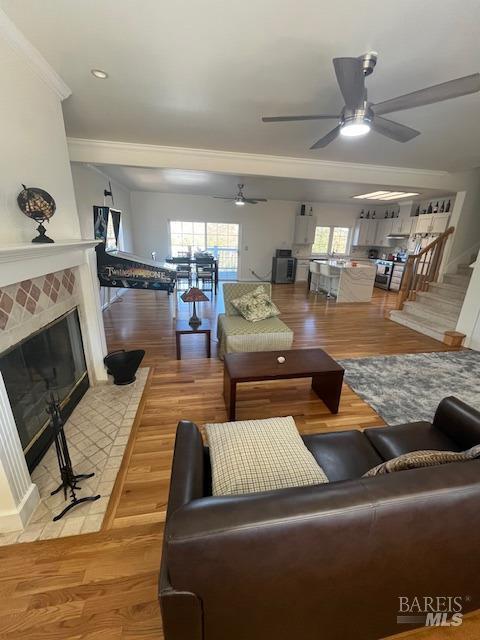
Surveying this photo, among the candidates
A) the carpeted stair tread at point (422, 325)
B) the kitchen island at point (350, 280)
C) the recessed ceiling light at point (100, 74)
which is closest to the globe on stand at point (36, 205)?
the recessed ceiling light at point (100, 74)

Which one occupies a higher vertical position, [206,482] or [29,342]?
[29,342]

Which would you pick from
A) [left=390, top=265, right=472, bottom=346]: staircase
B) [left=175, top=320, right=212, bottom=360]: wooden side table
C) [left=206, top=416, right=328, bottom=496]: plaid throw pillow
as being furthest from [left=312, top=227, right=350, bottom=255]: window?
[left=206, top=416, right=328, bottom=496]: plaid throw pillow

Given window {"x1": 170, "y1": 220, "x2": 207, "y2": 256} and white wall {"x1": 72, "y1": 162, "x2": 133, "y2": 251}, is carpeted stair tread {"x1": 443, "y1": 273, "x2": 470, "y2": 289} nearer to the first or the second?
window {"x1": 170, "y1": 220, "x2": 207, "y2": 256}

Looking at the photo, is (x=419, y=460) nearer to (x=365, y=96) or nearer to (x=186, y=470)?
(x=186, y=470)

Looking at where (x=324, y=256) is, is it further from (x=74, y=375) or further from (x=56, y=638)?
(x=56, y=638)

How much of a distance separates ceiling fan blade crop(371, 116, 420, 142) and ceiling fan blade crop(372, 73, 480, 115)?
185 millimetres

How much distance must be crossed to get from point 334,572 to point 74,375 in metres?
2.49

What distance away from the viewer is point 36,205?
1.64m

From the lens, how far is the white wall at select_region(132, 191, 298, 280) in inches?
305

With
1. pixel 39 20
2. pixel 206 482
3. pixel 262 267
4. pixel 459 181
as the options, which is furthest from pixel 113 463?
pixel 262 267

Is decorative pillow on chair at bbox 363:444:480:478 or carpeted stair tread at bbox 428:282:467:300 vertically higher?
decorative pillow on chair at bbox 363:444:480:478

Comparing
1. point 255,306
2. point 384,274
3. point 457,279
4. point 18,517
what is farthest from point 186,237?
point 18,517

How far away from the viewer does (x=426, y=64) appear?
5.58 ft

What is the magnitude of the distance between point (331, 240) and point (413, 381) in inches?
274
